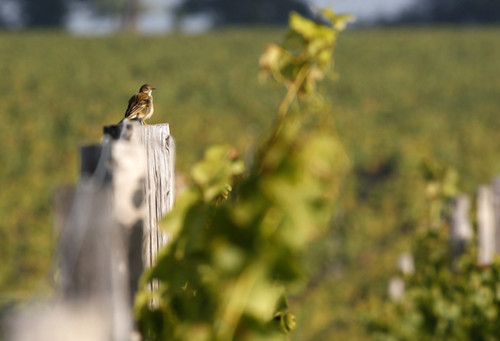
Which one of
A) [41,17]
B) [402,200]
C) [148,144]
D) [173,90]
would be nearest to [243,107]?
[173,90]

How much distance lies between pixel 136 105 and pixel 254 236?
1.01 meters

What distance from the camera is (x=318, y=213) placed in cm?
107

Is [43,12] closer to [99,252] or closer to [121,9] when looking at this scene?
[121,9]

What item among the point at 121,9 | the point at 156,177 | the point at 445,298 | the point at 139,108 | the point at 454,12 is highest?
the point at 121,9

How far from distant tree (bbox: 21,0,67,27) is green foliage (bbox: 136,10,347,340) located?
5928cm

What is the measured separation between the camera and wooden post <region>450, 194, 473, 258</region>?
→ 215 inches

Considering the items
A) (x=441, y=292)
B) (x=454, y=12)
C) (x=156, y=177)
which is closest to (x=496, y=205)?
(x=441, y=292)

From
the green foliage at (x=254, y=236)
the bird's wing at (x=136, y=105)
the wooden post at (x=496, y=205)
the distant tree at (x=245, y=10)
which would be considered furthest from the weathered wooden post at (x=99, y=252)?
the distant tree at (x=245, y=10)

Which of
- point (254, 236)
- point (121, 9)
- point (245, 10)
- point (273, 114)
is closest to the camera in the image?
point (254, 236)

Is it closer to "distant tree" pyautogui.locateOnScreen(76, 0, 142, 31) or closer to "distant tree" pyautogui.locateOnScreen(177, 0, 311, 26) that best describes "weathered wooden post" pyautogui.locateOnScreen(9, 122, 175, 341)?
"distant tree" pyautogui.locateOnScreen(76, 0, 142, 31)

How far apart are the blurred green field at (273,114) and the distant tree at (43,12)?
24.5 meters

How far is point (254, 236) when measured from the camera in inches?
44.6

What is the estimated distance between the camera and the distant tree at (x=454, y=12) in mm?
58125

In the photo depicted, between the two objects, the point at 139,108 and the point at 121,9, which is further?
the point at 121,9
